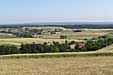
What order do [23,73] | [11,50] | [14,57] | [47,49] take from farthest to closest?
[47,49] < [11,50] < [14,57] < [23,73]

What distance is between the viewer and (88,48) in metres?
54.4

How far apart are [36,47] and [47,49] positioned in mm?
2066

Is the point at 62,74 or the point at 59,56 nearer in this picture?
the point at 62,74

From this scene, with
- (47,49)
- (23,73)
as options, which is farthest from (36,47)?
(23,73)

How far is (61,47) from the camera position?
55.2 meters

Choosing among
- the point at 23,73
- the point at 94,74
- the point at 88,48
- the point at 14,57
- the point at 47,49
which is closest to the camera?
the point at 94,74

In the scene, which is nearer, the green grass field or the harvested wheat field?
the harvested wheat field

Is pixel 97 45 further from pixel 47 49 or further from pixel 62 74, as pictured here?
pixel 62 74

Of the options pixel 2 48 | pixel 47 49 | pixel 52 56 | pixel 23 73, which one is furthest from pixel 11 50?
pixel 23 73

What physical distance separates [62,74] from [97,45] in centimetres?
4181

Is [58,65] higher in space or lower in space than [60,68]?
lower

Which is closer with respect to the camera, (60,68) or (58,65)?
(60,68)

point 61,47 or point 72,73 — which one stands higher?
point 72,73

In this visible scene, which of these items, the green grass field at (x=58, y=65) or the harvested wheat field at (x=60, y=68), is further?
the green grass field at (x=58, y=65)
